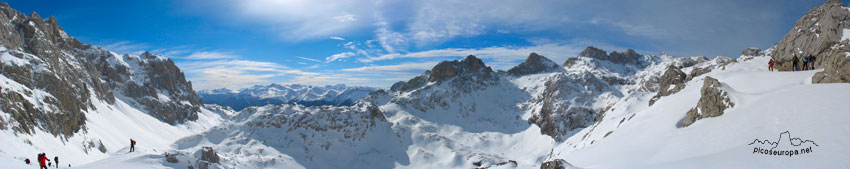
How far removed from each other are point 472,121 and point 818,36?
5593 inches

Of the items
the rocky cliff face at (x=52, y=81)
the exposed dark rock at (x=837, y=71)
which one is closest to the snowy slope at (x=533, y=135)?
the exposed dark rock at (x=837, y=71)

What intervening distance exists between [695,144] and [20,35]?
18776 cm

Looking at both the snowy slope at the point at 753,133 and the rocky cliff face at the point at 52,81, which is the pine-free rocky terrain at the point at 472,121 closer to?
the snowy slope at the point at 753,133

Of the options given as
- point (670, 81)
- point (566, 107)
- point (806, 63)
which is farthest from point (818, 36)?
point (566, 107)

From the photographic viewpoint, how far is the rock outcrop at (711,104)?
26.6 m

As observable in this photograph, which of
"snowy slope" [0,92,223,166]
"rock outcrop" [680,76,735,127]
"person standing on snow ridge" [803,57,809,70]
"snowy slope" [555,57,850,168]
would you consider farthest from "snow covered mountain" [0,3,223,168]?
"person standing on snow ridge" [803,57,809,70]

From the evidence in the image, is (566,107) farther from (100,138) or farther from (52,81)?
A: (52,81)

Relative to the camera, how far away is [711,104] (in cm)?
2745

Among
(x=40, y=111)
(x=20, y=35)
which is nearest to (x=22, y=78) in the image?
(x=40, y=111)

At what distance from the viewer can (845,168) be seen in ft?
45.4

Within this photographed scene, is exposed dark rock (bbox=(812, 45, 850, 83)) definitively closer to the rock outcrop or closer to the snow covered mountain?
the rock outcrop

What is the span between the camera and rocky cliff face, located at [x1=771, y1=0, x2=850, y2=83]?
3659cm

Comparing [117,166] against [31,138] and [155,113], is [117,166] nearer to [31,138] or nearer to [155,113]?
[31,138]

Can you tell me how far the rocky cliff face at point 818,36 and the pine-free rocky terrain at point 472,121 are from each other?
18 cm
